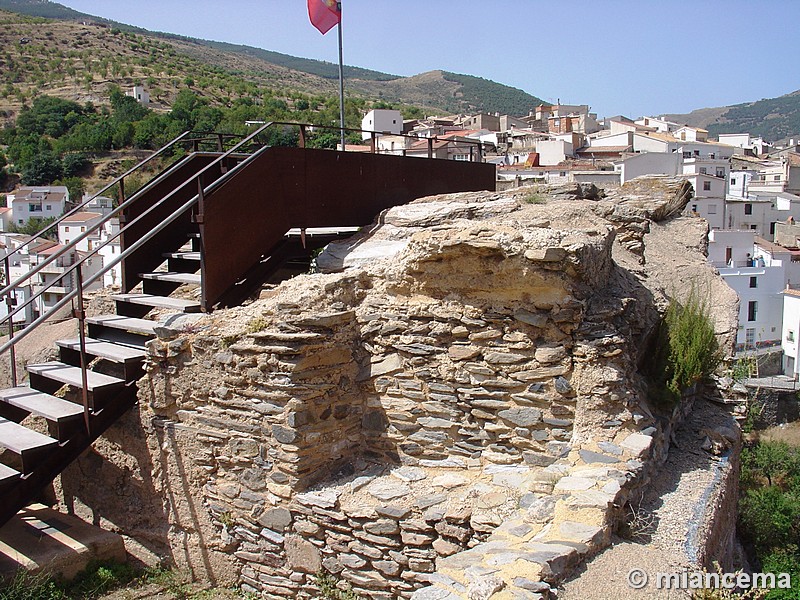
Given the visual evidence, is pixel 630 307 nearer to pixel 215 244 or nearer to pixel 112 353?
pixel 215 244

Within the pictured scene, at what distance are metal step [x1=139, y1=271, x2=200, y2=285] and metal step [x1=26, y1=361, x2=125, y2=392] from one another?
119 cm

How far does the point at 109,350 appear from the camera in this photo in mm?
6664

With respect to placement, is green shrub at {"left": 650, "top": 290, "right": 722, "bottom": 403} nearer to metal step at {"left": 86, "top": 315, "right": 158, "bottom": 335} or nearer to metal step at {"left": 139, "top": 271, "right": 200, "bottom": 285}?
metal step at {"left": 139, "top": 271, "right": 200, "bottom": 285}

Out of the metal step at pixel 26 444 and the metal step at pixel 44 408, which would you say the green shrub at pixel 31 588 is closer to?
the metal step at pixel 26 444

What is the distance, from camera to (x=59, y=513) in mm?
6926

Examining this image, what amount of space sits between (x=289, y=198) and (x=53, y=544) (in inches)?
160

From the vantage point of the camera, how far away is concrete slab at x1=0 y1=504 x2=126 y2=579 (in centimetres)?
584

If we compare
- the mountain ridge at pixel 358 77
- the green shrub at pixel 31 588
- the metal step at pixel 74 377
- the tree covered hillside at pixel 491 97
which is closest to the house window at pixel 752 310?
the metal step at pixel 74 377

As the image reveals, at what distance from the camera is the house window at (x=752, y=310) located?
112 ft

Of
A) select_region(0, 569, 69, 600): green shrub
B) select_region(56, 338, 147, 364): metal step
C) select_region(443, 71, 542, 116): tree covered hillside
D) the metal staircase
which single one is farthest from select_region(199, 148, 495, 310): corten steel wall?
select_region(443, 71, 542, 116): tree covered hillside

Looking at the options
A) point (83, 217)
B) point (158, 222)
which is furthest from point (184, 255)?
point (83, 217)

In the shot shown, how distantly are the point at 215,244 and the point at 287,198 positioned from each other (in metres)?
1.12

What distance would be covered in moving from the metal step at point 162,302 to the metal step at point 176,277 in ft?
0.66

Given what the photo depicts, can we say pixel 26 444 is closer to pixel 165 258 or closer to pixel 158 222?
pixel 165 258
